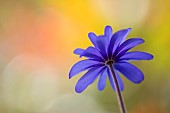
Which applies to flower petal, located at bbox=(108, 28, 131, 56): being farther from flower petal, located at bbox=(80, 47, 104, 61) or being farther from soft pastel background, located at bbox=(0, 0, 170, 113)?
soft pastel background, located at bbox=(0, 0, 170, 113)

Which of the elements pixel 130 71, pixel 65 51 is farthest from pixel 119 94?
pixel 65 51

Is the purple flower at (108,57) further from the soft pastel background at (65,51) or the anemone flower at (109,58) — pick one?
the soft pastel background at (65,51)

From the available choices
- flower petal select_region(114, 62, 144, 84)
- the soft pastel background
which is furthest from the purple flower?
the soft pastel background

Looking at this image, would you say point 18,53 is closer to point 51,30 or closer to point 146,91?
point 51,30

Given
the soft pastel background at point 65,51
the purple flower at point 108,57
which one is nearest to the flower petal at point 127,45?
the purple flower at point 108,57

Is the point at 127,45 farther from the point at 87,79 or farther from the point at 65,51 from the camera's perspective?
the point at 65,51

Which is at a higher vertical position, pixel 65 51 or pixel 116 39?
pixel 65 51
